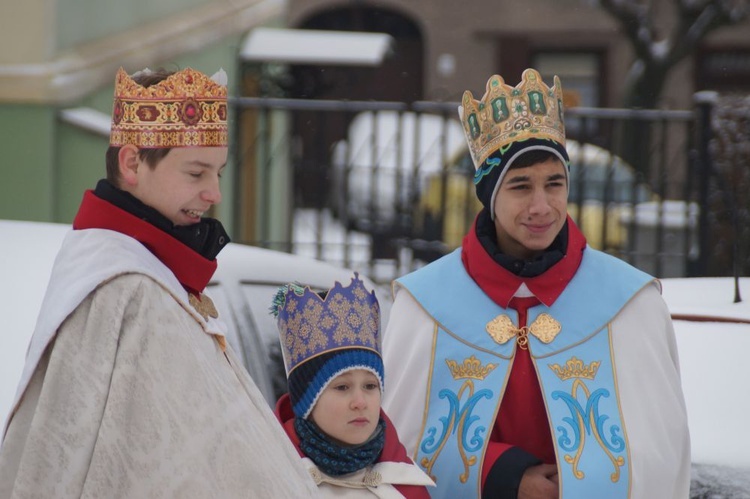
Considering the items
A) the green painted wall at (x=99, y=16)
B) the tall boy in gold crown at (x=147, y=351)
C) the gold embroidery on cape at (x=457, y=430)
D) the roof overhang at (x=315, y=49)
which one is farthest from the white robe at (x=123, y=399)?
the roof overhang at (x=315, y=49)

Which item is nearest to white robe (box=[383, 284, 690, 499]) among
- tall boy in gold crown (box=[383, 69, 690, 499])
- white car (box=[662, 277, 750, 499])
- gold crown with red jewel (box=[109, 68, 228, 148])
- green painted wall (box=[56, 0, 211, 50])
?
tall boy in gold crown (box=[383, 69, 690, 499])

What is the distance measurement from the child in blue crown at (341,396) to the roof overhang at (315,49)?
369 inches

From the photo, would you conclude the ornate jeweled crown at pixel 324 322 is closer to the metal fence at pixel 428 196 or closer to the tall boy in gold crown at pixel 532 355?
the tall boy in gold crown at pixel 532 355

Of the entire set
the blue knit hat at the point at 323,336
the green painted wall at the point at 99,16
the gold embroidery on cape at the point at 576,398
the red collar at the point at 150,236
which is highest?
the green painted wall at the point at 99,16

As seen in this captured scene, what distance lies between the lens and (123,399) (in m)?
2.67

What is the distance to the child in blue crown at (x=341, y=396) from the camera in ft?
11.2

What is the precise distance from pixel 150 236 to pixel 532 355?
4.05 ft

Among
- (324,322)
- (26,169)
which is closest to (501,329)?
(324,322)

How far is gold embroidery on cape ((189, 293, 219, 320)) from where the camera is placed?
113 inches

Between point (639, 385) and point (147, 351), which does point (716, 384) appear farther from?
point (147, 351)

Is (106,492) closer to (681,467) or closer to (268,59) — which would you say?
(681,467)

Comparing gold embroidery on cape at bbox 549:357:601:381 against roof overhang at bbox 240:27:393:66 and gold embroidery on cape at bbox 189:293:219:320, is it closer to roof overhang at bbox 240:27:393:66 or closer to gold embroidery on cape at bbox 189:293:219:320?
gold embroidery on cape at bbox 189:293:219:320

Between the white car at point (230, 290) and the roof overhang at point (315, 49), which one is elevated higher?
the roof overhang at point (315, 49)

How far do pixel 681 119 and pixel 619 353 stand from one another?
571 centimetres
